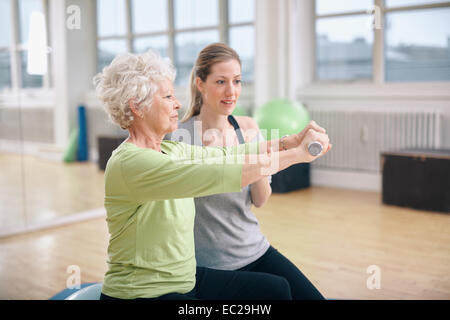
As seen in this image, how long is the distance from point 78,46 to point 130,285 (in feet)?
9.70

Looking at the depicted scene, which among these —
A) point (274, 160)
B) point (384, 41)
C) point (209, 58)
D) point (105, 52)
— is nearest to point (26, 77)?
point (105, 52)

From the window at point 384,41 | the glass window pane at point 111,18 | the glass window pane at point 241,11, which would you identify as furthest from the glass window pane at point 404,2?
the glass window pane at point 111,18

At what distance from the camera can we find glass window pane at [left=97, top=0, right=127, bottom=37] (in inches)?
150

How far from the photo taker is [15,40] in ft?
11.0

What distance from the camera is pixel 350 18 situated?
16.1ft

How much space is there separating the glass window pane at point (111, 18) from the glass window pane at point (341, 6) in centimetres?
196

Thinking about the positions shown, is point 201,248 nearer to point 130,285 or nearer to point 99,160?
point 130,285

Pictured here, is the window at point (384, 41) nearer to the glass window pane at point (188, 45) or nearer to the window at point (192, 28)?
the window at point (192, 28)

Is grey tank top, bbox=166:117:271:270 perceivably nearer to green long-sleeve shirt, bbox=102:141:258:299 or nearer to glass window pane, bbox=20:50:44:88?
green long-sleeve shirt, bbox=102:141:258:299

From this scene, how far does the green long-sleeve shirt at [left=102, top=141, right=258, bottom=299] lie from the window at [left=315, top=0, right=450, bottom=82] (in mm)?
3662

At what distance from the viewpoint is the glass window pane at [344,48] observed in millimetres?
4895

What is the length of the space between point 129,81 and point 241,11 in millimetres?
4608

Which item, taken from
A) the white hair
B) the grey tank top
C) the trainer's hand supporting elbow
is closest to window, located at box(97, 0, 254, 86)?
the grey tank top
